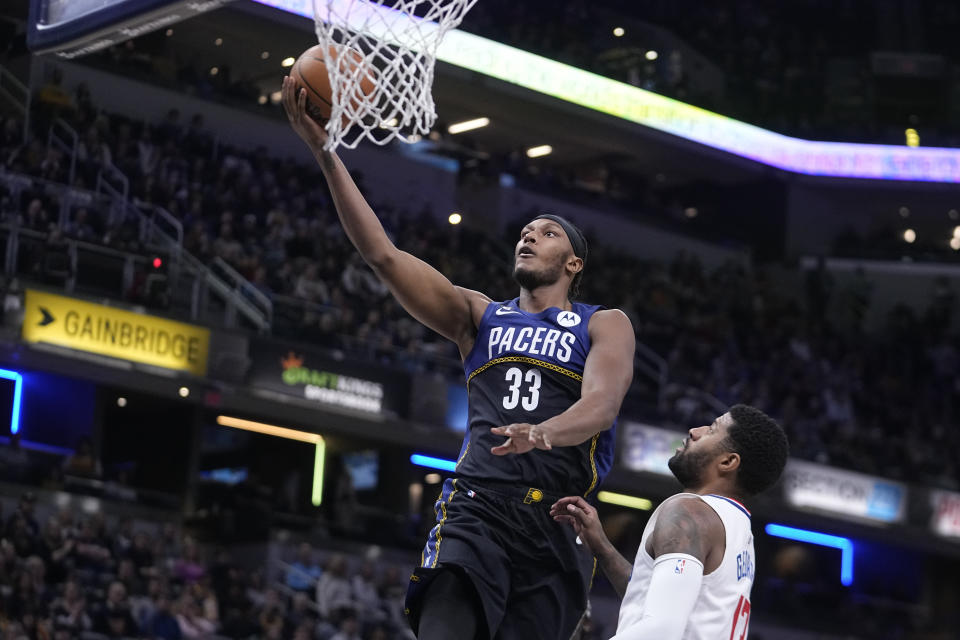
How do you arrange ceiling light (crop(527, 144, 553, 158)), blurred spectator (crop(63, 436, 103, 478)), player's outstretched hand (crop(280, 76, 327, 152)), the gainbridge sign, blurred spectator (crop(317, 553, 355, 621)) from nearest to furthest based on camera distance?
player's outstretched hand (crop(280, 76, 327, 152)), blurred spectator (crop(317, 553, 355, 621)), the gainbridge sign, blurred spectator (crop(63, 436, 103, 478)), ceiling light (crop(527, 144, 553, 158))

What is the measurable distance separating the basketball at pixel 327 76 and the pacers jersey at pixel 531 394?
92 centimetres

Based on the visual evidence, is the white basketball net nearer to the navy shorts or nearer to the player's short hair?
the navy shorts

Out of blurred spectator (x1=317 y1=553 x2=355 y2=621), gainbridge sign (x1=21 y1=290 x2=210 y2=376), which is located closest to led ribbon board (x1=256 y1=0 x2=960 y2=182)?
gainbridge sign (x1=21 y1=290 x2=210 y2=376)

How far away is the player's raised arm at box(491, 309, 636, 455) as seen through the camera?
404 centimetres

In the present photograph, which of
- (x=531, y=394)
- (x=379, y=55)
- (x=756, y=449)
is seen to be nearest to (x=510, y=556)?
(x=531, y=394)

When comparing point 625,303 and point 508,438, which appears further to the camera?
point 625,303

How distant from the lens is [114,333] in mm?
17562

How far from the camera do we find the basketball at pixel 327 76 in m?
4.82

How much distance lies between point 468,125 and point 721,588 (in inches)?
988

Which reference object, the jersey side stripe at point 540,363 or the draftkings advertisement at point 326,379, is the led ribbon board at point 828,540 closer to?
the draftkings advertisement at point 326,379

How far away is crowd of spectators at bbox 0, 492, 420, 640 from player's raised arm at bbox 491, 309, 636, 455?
937 centimetres

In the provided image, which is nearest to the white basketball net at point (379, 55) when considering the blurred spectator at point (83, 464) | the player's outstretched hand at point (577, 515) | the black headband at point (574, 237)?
the black headband at point (574, 237)

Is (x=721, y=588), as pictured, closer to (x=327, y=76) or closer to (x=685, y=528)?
(x=685, y=528)

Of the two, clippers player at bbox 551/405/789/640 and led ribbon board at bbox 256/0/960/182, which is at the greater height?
led ribbon board at bbox 256/0/960/182
